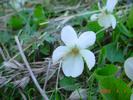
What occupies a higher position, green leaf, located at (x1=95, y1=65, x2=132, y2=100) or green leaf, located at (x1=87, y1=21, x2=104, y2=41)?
green leaf, located at (x1=87, y1=21, x2=104, y2=41)

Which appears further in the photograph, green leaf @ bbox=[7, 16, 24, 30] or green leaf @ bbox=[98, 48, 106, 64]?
green leaf @ bbox=[7, 16, 24, 30]

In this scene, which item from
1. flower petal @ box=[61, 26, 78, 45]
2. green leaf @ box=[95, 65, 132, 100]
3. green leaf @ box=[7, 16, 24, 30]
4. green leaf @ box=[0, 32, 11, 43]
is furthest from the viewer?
green leaf @ box=[7, 16, 24, 30]

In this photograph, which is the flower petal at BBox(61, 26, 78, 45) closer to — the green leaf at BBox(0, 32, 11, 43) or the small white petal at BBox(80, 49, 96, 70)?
the small white petal at BBox(80, 49, 96, 70)

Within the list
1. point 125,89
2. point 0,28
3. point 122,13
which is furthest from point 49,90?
point 0,28

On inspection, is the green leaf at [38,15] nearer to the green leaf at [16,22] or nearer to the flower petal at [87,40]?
the green leaf at [16,22]

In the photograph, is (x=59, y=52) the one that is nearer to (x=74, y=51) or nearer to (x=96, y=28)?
(x=74, y=51)

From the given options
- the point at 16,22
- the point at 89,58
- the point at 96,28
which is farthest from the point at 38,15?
the point at 89,58


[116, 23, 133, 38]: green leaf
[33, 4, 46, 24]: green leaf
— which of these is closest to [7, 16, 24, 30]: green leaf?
[33, 4, 46, 24]: green leaf
